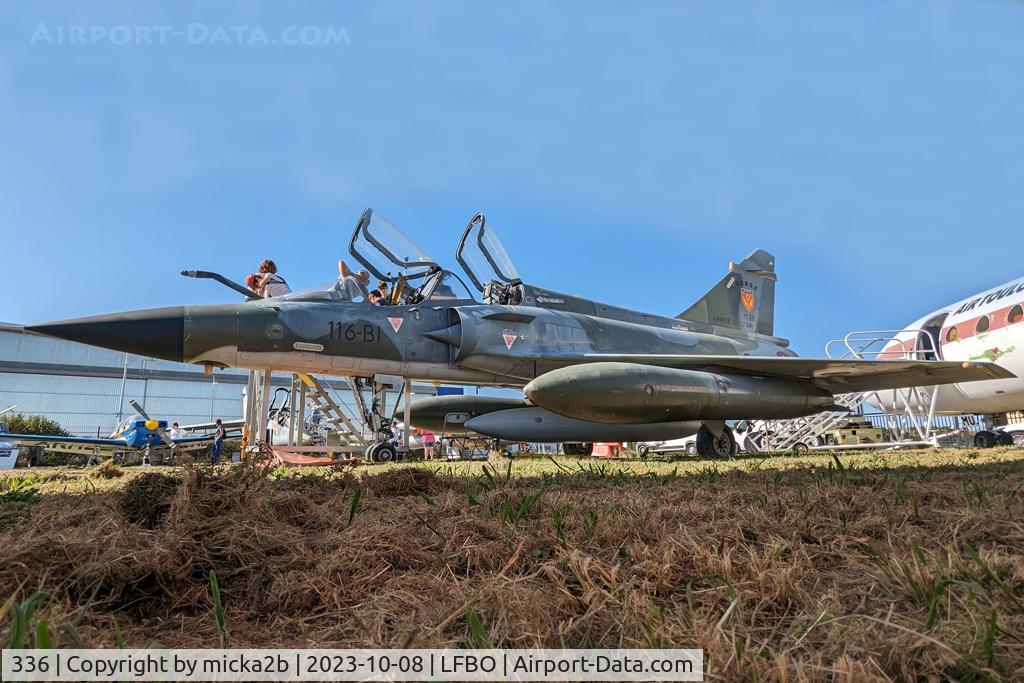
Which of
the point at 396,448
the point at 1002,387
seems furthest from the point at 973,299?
the point at 396,448

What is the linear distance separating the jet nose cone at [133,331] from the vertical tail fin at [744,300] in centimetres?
973

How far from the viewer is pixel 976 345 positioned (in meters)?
11.2

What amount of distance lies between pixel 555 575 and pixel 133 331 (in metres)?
6.84

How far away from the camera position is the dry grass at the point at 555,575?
4.14ft

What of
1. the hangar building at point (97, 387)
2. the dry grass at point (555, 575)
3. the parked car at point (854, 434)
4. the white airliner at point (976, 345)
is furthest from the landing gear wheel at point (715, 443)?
the hangar building at point (97, 387)

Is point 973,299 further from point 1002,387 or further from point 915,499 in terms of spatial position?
point 915,499

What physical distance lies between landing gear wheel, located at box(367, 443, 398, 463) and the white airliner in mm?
10214

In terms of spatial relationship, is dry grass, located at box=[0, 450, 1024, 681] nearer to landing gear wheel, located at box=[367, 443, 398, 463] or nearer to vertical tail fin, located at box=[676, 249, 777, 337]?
landing gear wheel, located at box=[367, 443, 398, 463]

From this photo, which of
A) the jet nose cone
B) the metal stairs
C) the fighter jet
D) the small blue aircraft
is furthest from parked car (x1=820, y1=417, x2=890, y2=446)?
the small blue aircraft

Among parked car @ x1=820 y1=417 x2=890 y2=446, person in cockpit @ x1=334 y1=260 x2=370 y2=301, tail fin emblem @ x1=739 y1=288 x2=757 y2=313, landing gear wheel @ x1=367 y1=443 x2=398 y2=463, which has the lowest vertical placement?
landing gear wheel @ x1=367 y1=443 x2=398 y2=463

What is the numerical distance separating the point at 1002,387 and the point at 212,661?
14.1m

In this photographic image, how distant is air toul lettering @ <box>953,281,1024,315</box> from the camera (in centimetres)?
1089

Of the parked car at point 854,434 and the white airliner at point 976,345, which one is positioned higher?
the white airliner at point 976,345

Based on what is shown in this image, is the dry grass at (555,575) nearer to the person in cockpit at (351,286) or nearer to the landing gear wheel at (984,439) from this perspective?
the person in cockpit at (351,286)
